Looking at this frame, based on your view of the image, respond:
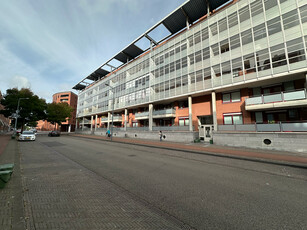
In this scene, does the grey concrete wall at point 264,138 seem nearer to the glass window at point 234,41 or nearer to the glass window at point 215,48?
the glass window at point 234,41

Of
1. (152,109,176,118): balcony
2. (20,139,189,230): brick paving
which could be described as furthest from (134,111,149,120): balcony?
(20,139,189,230): brick paving

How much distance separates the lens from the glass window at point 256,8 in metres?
16.2

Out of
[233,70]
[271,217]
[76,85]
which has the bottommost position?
[271,217]

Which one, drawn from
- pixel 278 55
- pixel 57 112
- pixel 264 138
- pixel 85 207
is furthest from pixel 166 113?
pixel 57 112

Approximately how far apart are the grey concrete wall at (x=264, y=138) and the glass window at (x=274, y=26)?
37.7 feet

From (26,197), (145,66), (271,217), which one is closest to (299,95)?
(271,217)

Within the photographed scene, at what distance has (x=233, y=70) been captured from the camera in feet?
57.7

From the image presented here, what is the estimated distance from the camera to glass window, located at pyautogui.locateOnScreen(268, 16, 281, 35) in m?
14.8

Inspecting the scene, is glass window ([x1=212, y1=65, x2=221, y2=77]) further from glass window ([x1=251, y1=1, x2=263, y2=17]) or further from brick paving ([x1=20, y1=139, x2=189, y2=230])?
brick paving ([x1=20, y1=139, x2=189, y2=230])

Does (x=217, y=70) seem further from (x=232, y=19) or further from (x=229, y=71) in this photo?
(x=232, y=19)

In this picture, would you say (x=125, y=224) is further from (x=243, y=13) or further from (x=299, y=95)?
(x=243, y=13)

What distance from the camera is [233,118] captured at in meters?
18.1

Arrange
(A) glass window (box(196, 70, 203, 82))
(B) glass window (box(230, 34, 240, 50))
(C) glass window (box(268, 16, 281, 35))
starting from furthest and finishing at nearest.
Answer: (A) glass window (box(196, 70, 203, 82)), (B) glass window (box(230, 34, 240, 50)), (C) glass window (box(268, 16, 281, 35))

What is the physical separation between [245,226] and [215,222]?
569mm
